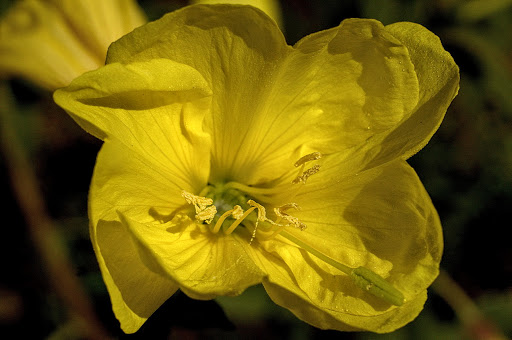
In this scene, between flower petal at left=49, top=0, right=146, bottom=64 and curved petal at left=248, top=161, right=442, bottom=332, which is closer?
curved petal at left=248, top=161, right=442, bottom=332

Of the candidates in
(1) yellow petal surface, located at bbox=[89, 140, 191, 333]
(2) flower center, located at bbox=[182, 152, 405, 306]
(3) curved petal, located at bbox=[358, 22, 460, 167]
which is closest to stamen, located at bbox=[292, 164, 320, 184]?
(2) flower center, located at bbox=[182, 152, 405, 306]

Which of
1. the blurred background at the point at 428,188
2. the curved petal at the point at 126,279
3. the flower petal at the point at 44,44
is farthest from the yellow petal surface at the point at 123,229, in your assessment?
the blurred background at the point at 428,188

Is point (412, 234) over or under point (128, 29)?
under

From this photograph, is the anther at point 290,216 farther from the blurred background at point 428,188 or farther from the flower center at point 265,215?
the blurred background at point 428,188

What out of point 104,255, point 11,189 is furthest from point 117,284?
point 11,189

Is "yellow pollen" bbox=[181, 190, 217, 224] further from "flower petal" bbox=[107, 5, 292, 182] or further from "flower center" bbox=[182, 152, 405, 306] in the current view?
"flower petal" bbox=[107, 5, 292, 182]

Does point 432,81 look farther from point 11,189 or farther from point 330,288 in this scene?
point 11,189
